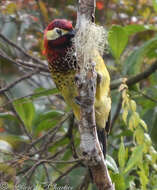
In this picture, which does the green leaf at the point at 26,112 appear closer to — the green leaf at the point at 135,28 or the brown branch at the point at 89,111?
the green leaf at the point at 135,28

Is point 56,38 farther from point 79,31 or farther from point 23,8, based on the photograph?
point 23,8

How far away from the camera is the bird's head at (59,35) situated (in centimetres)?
163

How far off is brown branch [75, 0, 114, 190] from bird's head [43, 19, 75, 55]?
0.43 m

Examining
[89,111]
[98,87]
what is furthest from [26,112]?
[89,111]

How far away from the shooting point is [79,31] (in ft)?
3.90

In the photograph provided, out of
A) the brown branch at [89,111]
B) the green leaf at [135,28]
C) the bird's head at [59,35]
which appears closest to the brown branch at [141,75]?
the green leaf at [135,28]

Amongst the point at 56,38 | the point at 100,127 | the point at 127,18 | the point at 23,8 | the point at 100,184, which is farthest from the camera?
the point at 127,18

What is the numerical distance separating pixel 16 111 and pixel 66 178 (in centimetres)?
46

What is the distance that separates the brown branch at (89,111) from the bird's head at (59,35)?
435 millimetres

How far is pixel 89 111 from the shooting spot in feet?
3.86

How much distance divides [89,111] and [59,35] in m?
0.59

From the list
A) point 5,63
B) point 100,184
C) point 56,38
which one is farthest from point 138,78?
point 100,184

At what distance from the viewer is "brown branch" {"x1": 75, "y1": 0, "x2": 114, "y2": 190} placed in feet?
3.65

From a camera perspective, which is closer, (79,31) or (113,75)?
(79,31)
